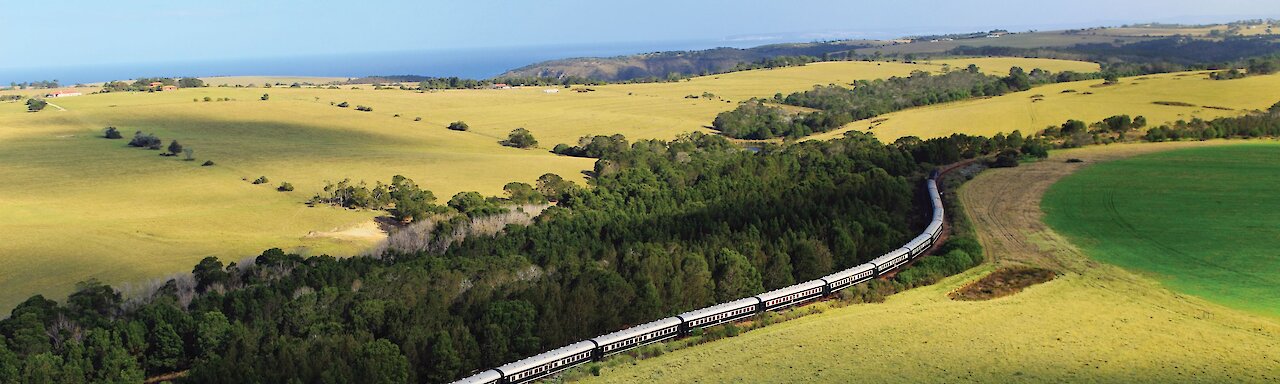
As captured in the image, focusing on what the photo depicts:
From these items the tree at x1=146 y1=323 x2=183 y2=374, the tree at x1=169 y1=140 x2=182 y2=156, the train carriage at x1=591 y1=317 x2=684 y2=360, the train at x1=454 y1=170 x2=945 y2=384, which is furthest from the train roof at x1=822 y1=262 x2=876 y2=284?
the tree at x1=169 y1=140 x2=182 y2=156

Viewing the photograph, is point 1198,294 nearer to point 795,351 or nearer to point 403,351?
point 795,351

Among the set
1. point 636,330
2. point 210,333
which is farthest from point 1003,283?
point 210,333

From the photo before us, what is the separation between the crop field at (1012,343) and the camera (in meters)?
38.9

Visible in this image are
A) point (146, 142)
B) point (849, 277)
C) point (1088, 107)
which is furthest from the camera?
point (1088, 107)

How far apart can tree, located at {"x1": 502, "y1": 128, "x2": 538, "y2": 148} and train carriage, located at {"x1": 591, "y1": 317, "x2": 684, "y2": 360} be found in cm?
9908

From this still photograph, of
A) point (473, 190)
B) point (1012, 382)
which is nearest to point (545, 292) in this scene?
point (1012, 382)

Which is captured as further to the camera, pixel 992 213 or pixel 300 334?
pixel 992 213

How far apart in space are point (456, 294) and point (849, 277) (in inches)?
903

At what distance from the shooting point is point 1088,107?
Answer: 439ft

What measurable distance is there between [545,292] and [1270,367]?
33.2m

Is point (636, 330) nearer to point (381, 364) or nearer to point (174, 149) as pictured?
point (381, 364)

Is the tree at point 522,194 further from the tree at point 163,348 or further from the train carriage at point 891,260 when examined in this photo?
the tree at point 163,348

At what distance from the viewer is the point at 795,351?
42562 millimetres

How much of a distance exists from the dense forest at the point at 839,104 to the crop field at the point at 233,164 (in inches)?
344
